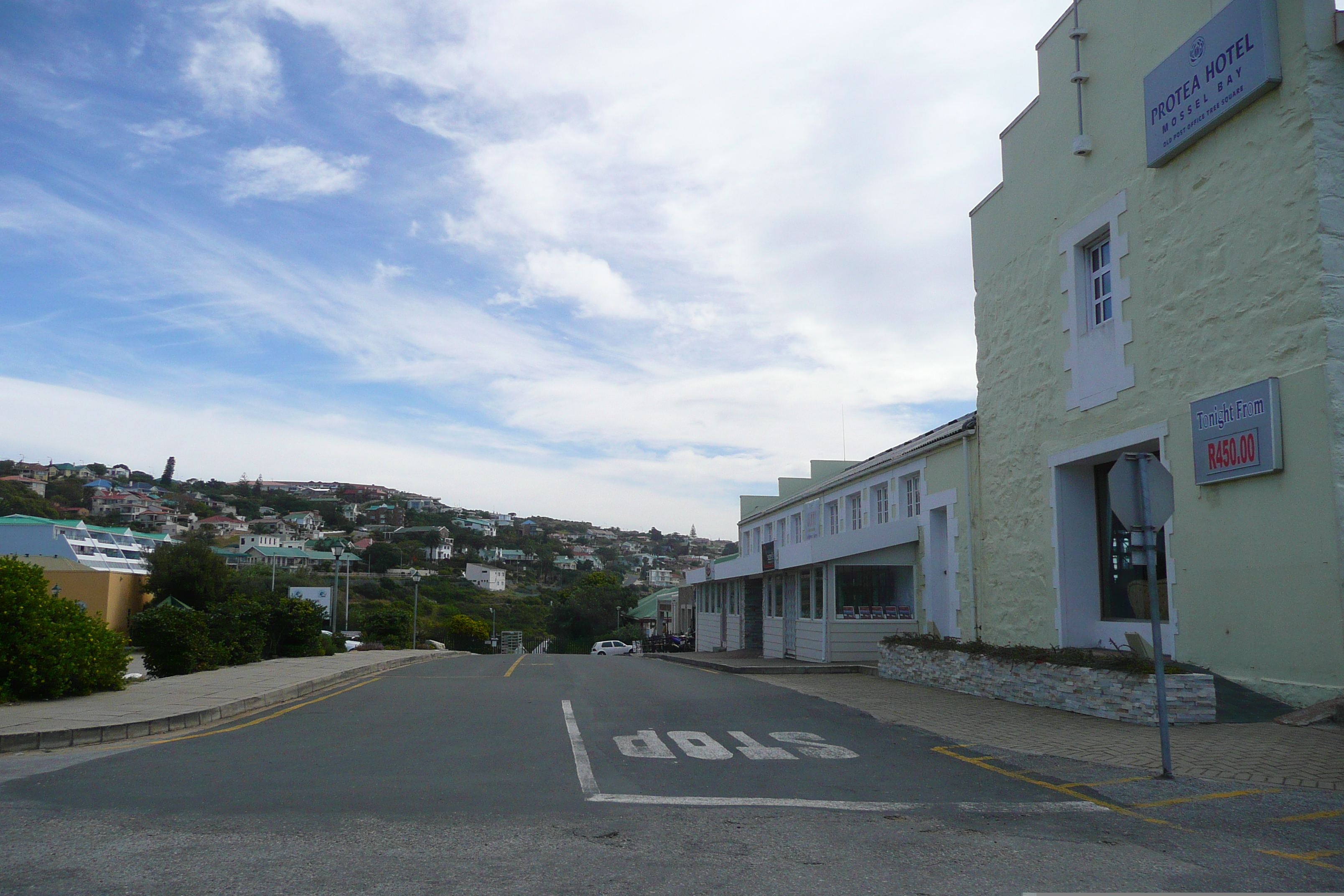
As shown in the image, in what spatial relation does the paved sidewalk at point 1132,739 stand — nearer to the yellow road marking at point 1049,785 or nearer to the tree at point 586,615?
the yellow road marking at point 1049,785

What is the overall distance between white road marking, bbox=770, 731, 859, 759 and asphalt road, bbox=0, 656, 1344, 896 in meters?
0.07

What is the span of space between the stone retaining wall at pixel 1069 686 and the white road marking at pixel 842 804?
3.70 metres

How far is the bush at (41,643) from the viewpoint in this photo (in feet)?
39.0

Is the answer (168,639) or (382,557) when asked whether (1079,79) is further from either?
(382,557)

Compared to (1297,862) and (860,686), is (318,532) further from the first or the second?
(1297,862)

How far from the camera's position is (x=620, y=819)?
6.24m

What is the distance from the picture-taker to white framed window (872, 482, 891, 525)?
25062mm

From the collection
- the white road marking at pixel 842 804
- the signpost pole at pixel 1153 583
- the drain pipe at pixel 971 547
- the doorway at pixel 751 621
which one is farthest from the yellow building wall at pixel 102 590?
the signpost pole at pixel 1153 583

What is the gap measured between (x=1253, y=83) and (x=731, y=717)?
10329mm

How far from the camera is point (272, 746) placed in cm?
942

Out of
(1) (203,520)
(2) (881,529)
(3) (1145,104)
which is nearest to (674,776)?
(3) (1145,104)

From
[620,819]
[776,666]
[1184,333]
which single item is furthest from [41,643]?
[1184,333]

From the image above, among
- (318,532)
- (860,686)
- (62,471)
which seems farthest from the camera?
(62,471)

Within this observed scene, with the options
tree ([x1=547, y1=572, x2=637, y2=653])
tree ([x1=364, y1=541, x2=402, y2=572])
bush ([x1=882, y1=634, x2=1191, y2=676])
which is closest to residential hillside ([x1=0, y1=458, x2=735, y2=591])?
tree ([x1=364, y1=541, x2=402, y2=572])
